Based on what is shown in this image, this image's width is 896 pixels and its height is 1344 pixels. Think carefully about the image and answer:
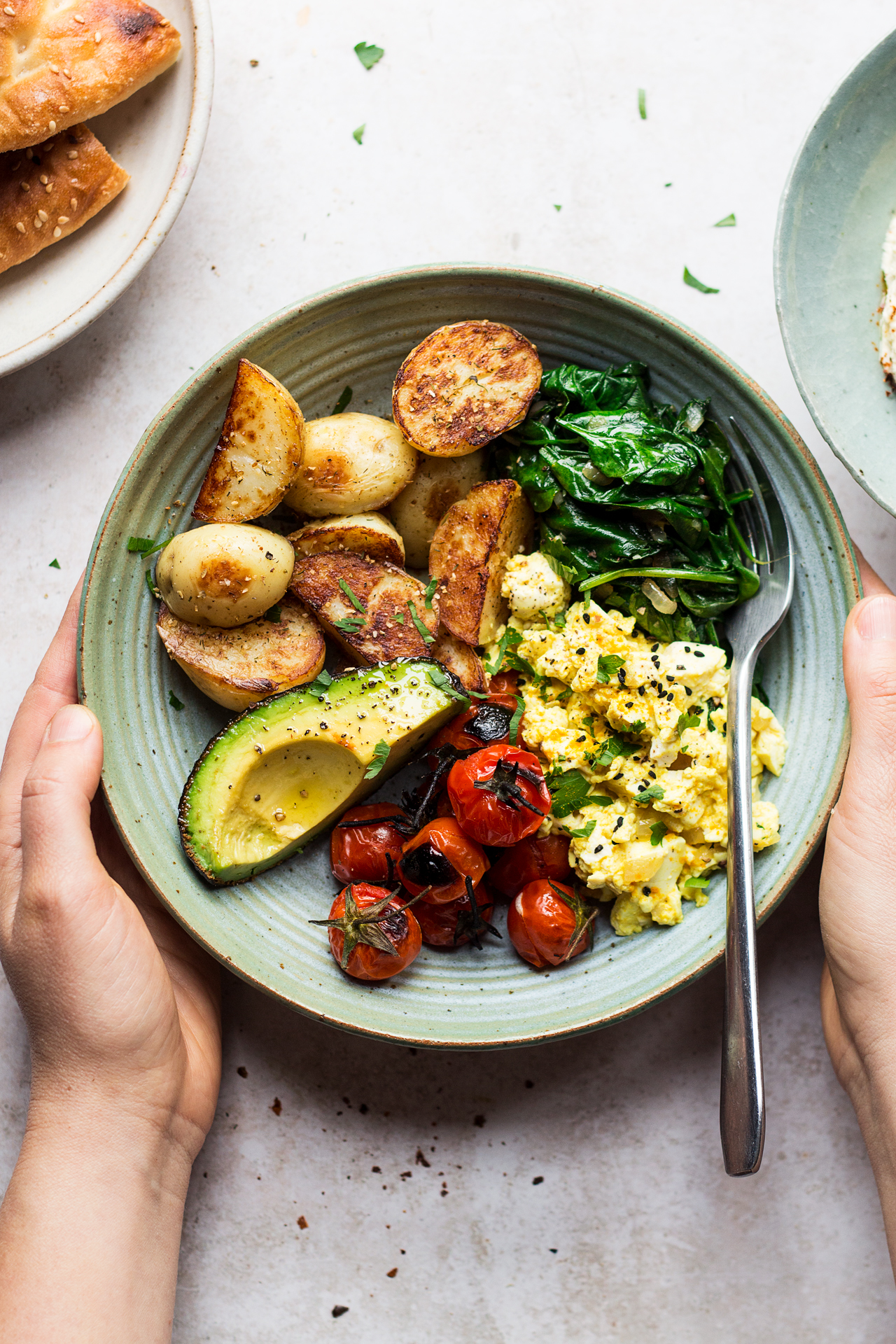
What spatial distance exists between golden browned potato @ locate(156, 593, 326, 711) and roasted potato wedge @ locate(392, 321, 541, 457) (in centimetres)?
48

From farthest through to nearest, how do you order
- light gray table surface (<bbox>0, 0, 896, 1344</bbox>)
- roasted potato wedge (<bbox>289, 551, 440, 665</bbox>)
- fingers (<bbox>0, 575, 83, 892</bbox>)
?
light gray table surface (<bbox>0, 0, 896, 1344</bbox>), fingers (<bbox>0, 575, 83, 892</bbox>), roasted potato wedge (<bbox>289, 551, 440, 665</bbox>)

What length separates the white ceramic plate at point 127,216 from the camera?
1.94 metres

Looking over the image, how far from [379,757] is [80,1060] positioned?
85 cm

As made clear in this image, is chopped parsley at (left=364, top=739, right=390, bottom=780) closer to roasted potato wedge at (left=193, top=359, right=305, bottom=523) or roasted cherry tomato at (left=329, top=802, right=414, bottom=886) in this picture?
roasted cherry tomato at (left=329, top=802, right=414, bottom=886)

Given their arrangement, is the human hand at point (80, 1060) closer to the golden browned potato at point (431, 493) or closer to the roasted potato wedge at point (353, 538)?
the roasted potato wedge at point (353, 538)

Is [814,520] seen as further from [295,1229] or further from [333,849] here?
[295,1229]

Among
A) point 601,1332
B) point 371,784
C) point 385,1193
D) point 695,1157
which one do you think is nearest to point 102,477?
point 371,784

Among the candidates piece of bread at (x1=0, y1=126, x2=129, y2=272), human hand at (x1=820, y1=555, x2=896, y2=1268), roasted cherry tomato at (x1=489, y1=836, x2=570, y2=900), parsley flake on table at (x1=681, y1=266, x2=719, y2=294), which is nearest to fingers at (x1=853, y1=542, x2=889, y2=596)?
human hand at (x1=820, y1=555, x2=896, y2=1268)

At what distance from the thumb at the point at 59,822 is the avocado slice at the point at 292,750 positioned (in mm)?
188

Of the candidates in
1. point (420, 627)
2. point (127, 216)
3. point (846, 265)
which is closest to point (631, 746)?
point (420, 627)

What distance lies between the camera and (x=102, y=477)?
7.16 ft

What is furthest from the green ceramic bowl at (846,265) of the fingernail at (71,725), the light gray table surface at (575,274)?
the fingernail at (71,725)

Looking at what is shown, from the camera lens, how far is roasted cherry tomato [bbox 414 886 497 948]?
74.5 inches

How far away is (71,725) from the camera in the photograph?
178cm
